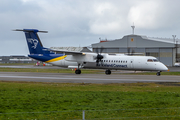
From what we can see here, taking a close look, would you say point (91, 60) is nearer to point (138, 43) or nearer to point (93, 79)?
point (93, 79)

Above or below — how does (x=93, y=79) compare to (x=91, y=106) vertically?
above

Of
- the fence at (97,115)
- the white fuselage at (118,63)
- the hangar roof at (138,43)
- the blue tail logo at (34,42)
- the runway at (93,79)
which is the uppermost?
the hangar roof at (138,43)

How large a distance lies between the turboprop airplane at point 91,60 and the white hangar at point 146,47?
42455 millimetres

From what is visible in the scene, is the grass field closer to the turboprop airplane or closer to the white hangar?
the turboprop airplane

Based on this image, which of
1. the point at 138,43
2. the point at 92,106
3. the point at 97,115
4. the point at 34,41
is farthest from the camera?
the point at 138,43

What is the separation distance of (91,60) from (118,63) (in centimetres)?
498

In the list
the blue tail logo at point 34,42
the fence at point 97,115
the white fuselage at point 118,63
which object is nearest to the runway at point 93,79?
the white fuselage at point 118,63

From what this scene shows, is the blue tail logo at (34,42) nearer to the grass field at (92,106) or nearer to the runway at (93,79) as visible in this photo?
the runway at (93,79)

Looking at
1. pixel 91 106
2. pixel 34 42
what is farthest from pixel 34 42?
pixel 91 106

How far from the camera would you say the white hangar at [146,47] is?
90.3 meters

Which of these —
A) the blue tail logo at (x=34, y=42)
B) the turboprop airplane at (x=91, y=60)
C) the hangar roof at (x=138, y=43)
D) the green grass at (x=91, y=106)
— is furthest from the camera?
the hangar roof at (x=138, y=43)

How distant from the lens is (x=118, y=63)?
4238 centimetres

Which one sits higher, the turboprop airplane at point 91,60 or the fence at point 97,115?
the turboprop airplane at point 91,60

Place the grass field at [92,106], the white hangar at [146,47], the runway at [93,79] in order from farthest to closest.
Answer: the white hangar at [146,47] → the runway at [93,79] → the grass field at [92,106]
